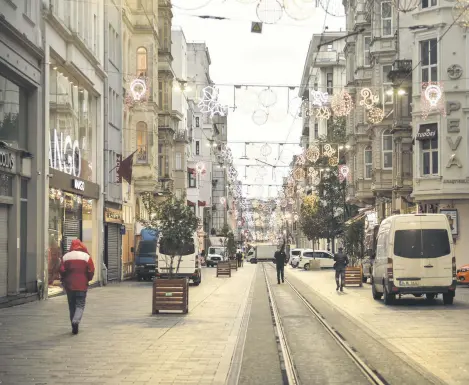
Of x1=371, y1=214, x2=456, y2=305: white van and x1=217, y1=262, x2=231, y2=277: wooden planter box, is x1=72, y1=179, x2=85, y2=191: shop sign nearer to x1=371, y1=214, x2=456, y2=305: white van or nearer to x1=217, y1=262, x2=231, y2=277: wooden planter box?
x1=371, y1=214, x2=456, y2=305: white van

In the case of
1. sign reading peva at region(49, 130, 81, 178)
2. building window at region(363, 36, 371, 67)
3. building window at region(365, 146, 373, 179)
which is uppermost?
building window at region(363, 36, 371, 67)

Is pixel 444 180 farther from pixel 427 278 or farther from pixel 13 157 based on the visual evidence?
pixel 13 157

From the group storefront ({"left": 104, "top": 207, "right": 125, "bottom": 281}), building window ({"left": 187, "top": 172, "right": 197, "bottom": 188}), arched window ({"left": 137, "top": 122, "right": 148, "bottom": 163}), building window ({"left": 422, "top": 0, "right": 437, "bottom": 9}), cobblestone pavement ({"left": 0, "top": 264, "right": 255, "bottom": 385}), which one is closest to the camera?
cobblestone pavement ({"left": 0, "top": 264, "right": 255, "bottom": 385})

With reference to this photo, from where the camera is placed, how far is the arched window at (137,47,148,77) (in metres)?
50.7

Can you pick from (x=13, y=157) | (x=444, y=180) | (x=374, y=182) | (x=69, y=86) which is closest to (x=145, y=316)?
(x=13, y=157)

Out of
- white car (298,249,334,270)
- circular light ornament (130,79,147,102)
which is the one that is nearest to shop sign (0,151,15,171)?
circular light ornament (130,79,147,102)

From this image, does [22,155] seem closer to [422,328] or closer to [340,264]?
[422,328]

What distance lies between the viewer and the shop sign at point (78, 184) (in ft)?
107

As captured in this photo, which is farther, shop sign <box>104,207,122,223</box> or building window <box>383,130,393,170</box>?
building window <box>383,130,393,170</box>

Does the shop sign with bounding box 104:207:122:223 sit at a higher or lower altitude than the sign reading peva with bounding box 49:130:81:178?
lower

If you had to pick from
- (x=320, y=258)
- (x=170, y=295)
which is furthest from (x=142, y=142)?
(x=170, y=295)

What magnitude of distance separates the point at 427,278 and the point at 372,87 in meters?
32.9

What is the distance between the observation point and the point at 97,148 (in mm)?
38156

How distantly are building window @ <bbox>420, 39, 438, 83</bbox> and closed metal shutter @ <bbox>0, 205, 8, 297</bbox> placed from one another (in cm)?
2556
